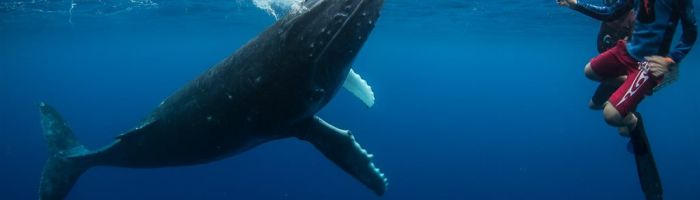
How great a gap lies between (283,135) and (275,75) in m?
1.51

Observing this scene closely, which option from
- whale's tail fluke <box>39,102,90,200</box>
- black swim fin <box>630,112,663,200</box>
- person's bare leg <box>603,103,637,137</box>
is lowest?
whale's tail fluke <box>39,102,90,200</box>

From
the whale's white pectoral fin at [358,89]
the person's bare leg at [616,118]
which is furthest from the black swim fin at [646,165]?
the whale's white pectoral fin at [358,89]

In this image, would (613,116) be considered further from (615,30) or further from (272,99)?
(272,99)

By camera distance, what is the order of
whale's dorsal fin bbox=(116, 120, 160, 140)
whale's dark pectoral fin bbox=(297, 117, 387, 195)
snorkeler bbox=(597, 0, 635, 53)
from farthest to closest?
whale's dorsal fin bbox=(116, 120, 160, 140) < whale's dark pectoral fin bbox=(297, 117, 387, 195) < snorkeler bbox=(597, 0, 635, 53)

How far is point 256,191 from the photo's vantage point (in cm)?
2091

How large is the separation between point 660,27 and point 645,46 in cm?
28

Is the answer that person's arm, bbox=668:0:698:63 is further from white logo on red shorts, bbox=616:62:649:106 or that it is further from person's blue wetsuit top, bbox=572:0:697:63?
white logo on red shorts, bbox=616:62:649:106

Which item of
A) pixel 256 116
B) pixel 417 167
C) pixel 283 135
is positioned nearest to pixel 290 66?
pixel 256 116

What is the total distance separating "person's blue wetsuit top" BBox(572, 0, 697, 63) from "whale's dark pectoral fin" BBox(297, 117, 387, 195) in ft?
11.9

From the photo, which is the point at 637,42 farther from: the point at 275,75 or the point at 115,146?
the point at 115,146

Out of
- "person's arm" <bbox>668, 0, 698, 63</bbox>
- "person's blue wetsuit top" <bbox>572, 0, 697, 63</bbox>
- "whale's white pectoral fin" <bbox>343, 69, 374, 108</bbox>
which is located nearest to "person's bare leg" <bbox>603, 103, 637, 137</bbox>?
"person's blue wetsuit top" <bbox>572, 0, 697, 63</bbox>

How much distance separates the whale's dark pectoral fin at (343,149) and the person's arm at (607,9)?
3310mm

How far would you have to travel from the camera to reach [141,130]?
6672 millimetres

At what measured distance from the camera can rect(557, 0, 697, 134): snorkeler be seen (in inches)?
187
